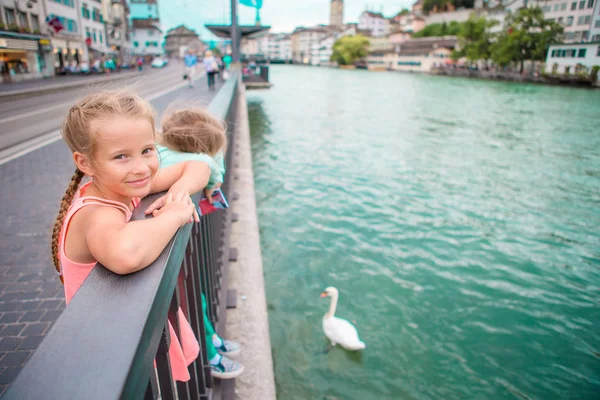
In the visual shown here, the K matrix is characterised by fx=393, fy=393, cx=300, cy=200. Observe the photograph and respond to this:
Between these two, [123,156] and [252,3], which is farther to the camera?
[252,3]

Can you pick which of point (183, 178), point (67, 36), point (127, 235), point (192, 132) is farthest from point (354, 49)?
point (127, 235)

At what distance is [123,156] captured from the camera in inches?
57.7

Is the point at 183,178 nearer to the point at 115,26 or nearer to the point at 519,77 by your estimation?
the point at 115,26

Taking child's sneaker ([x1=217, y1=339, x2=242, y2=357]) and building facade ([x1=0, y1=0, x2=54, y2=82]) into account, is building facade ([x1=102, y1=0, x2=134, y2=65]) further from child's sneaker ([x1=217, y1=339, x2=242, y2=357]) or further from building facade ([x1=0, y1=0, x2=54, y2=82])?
child's sneaker ([x1=217, y1=339, x2=242, y2=357])

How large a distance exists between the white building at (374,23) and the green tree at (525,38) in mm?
105701

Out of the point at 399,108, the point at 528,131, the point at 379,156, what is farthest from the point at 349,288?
the point at 399,108

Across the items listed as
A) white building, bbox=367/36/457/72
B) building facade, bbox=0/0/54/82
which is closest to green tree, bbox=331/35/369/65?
white building, bbox=367/36/457/72

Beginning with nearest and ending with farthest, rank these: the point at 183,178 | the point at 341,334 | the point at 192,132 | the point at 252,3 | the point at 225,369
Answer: the point at 183,178, the point at 192,132, the point at 225,369, the point at 341,334, the point at 252,3

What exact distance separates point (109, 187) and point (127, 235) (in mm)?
438

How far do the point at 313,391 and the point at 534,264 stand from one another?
4.96 metres

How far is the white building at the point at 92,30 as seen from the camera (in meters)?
39.4

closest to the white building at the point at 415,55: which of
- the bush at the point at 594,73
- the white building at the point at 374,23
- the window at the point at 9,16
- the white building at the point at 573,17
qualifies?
the white building at the point at 573,17

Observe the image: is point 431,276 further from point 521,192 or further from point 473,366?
point 521,192

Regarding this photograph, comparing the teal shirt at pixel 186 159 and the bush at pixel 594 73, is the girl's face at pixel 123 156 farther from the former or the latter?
the bush at pixel 594 73
